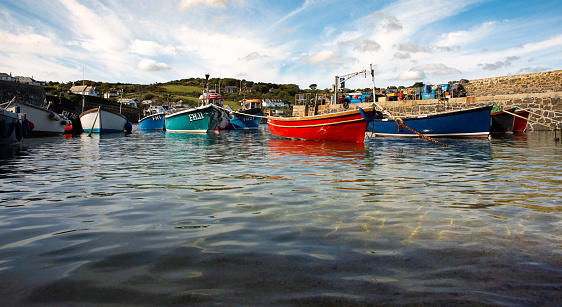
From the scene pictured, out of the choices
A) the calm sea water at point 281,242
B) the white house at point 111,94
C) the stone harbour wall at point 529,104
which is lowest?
the calm sea water at point 281,242

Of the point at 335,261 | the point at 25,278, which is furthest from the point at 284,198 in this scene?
the point at 25,278

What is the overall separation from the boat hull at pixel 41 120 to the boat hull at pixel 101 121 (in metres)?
2.65

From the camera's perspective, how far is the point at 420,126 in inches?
750

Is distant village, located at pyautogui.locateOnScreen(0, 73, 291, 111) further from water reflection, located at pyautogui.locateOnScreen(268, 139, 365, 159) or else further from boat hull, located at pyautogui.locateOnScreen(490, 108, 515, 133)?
water reflection, located at pyautogui.locateOnScreen(268, 139, 365, 159)

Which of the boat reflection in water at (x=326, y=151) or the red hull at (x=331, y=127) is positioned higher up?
the red hull at (x=331, y=127)

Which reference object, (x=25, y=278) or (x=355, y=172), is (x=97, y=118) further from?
(x=25, y=278)

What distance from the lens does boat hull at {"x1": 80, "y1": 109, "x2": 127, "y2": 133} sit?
26966mm

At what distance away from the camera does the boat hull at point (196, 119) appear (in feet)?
92.3

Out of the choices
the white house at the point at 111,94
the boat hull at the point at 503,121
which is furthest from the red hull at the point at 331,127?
the white house at the point at 111,94

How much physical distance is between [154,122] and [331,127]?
92.4 ft

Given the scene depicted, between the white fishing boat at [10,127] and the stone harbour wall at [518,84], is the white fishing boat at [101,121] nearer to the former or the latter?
the white fishing boat at [10,127]

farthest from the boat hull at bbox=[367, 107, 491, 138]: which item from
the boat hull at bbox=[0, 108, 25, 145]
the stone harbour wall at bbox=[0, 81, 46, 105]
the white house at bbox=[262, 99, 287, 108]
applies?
the white house at bbox=[262, 99, 287, 108]

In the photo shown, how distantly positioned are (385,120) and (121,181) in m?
18.4

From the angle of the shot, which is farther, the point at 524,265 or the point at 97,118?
the point at 97,118
